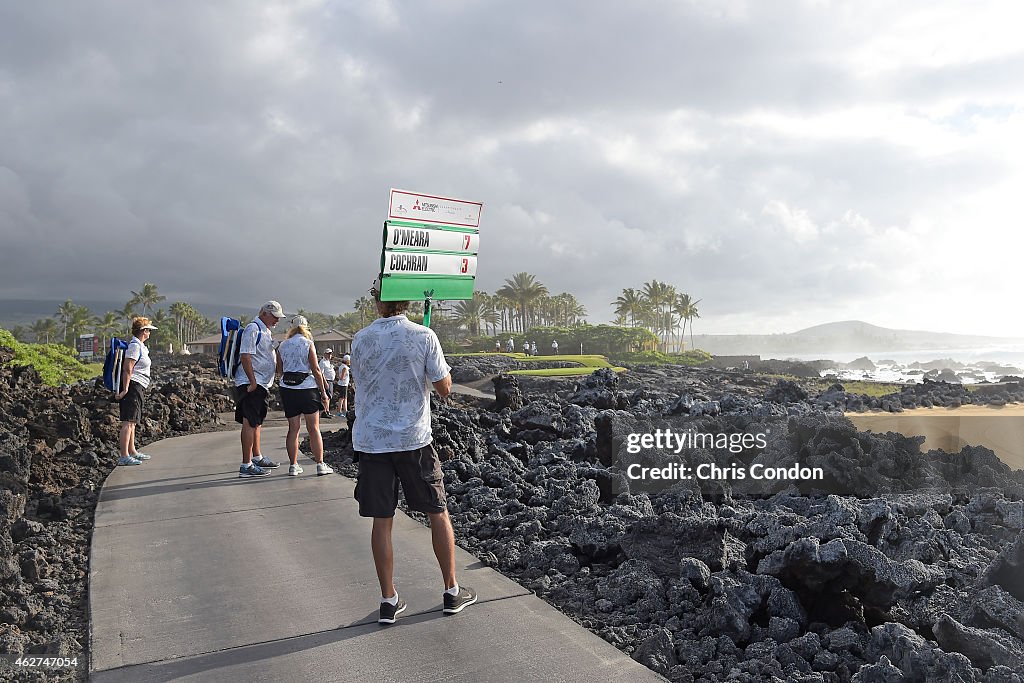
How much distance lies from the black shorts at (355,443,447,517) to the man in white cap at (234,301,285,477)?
4.14 metres

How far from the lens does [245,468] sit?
7.96 m

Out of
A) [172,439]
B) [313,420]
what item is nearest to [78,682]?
[313,420]

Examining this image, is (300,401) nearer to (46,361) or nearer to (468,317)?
(46,361)

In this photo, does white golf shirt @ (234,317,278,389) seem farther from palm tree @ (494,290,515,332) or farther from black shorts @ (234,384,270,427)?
palm tree @ (494,290,515,332)

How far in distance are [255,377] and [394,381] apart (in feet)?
14.2

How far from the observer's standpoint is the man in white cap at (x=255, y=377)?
785cm

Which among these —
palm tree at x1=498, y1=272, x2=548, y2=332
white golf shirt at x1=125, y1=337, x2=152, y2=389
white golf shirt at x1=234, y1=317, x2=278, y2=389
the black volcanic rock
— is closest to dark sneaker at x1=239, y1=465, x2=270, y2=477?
white golf shirt at x1=234, y1=317, x2=278, y2=389

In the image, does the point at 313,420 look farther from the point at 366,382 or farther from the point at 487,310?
the point at 487,310

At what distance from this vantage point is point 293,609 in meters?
4.29

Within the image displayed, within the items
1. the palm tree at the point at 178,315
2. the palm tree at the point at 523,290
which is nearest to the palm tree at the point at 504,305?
the palm tree at the point at 523,290

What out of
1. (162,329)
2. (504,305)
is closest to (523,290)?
(504,305)

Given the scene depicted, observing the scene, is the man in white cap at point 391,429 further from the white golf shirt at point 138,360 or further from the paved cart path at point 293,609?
the white golf shirt at point 138,360

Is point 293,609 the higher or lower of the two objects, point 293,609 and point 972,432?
the lower

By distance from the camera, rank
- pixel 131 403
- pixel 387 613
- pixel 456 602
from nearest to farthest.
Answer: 1. pixel 387 613
2. pixel 456 602
3. pixel 131 403
